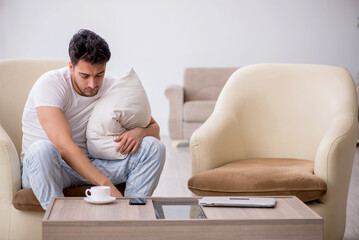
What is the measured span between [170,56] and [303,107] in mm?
4215

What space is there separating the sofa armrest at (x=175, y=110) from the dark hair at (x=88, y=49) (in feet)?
11.9

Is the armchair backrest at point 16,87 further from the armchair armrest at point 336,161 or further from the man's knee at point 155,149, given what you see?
the armchair armrest at point 336,161

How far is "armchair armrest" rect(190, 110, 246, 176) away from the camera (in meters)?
2.59

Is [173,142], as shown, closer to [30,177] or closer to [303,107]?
[303,107]

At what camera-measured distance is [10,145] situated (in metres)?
2.24

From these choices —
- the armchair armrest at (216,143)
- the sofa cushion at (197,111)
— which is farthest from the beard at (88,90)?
the sofa cushion at (197,111)

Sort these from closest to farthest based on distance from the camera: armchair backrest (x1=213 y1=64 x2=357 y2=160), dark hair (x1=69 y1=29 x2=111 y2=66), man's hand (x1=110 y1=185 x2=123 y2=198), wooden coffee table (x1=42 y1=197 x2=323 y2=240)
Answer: wooden coffee table (x1=42 y1=197 x2=323 y2=240) → man's hand (x1=110 y1=185 x2=123 y2=198) → dark hair (x1=69 y1=29 x2=111 y2=66) → armchair backrest (x1=213 y1=64 x2=357 y2=160)

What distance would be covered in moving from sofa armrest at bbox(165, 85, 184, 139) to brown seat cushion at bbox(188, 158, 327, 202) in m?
3.49

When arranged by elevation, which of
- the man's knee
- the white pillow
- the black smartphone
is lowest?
the black smartphone

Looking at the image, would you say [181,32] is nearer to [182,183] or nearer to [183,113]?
[183,113]

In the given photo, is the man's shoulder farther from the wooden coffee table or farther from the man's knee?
the wooden coffee table

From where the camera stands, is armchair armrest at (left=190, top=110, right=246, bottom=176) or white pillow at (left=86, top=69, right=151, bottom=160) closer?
white pillow at (left=86, top=69, right=151, bottom=160)

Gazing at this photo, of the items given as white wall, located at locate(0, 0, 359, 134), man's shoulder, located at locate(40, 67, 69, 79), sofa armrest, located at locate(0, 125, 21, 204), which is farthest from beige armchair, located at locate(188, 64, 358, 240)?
white wall, located at locate(0, 0, 359, 134)

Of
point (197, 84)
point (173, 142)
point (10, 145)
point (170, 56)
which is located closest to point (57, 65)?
point (10, 145)
